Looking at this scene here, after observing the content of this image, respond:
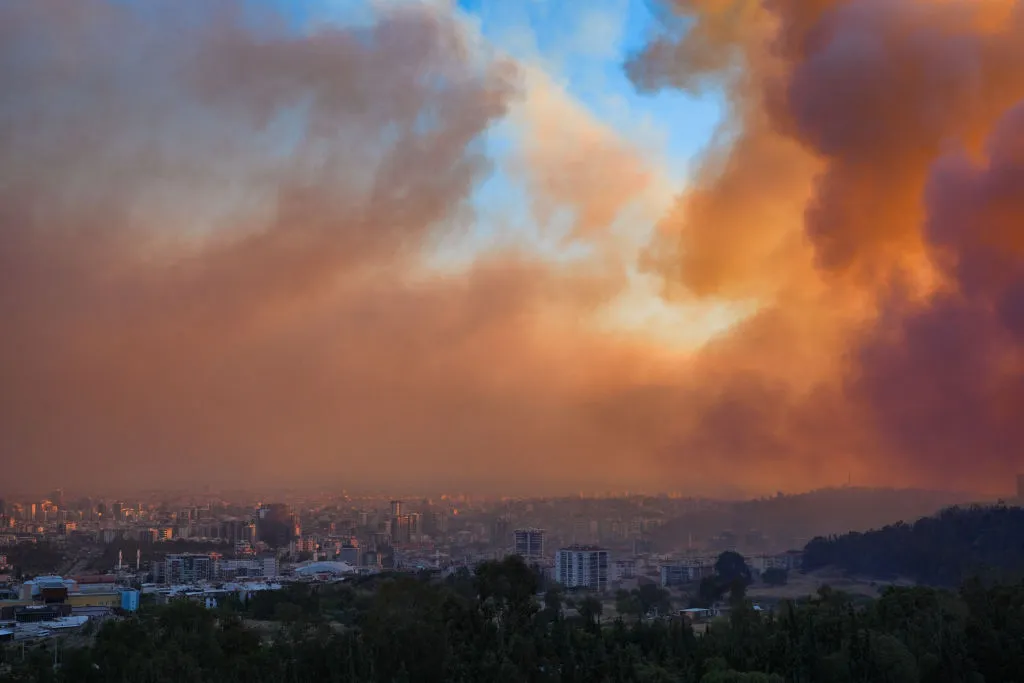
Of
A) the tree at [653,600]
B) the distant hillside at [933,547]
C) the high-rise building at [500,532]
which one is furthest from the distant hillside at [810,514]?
the tree at [653,600]

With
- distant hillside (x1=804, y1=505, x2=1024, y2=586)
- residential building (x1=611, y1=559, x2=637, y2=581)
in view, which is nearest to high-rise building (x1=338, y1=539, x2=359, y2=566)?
residential building (x1=611, y1=559, x2=637, y2=581)

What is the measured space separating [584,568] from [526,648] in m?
34.5

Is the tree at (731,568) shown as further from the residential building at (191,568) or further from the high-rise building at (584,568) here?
the residential building at (191,568)

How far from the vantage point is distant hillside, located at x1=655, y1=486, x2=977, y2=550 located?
206ft

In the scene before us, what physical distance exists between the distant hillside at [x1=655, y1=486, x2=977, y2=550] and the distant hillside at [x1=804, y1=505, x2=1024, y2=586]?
6.36m

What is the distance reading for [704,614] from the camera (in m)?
37.9

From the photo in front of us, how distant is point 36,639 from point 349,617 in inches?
326

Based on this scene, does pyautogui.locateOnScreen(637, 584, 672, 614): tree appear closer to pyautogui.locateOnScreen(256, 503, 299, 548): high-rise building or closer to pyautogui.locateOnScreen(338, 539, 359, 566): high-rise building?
pyautogui.locateOnScreen(338, 539, 359, 566): high-rise building

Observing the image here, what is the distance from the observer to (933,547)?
4988cm

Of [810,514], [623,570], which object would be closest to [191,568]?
[623,570]

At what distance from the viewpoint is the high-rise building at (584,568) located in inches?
2012

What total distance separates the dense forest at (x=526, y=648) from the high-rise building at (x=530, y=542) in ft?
141

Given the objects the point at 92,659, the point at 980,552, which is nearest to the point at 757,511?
the point at 980,552

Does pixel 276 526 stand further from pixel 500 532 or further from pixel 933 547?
pixel 933 547
